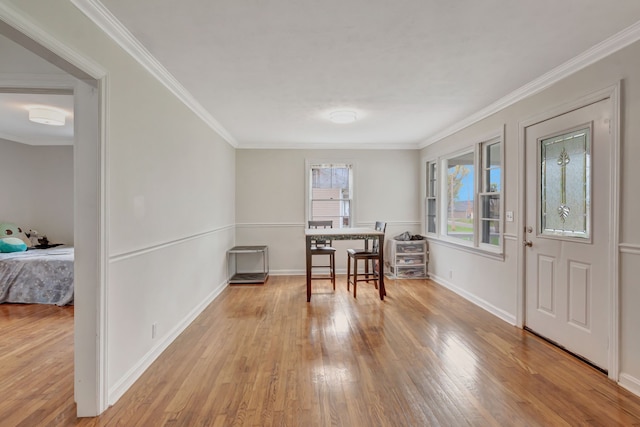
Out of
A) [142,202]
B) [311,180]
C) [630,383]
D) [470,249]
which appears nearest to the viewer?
[630,383]

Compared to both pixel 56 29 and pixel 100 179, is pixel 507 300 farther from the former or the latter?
pixel 56 29

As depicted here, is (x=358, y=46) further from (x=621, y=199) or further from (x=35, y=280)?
(x=35, y=280)

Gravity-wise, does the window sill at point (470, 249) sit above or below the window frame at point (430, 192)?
below

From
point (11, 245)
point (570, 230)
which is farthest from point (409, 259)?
point (11, 245)

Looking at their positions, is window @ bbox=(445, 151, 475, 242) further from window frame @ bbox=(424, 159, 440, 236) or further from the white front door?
the white front door

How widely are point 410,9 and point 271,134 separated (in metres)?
3.37

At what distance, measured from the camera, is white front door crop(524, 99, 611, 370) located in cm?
235

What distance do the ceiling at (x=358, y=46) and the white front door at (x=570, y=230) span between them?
1.96 ft

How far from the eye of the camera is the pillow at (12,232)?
4814mm

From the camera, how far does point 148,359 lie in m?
2.43

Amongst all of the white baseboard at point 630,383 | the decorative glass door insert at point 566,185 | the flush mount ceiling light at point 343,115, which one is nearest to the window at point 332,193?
the flush mount ceiling light at point 343,115

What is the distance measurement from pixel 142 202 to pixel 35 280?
299 centimetres

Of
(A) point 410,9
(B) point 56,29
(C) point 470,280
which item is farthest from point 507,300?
(B) point 56,29

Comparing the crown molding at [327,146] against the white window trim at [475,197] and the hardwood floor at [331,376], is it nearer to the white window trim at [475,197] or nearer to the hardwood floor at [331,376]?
the white window trim at [475,197]
